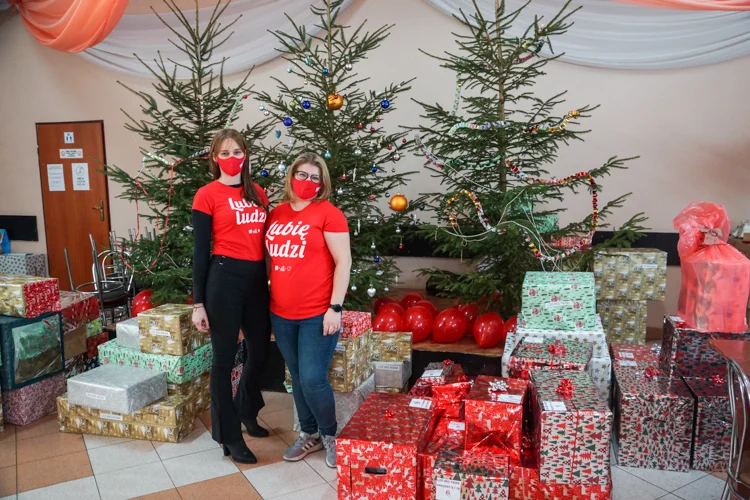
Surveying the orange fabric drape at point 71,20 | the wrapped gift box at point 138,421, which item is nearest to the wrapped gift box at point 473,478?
the wrapped gift box at point 138,421

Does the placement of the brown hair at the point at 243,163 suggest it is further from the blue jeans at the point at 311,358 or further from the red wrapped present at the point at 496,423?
the red wrapped present at the point at 496,423

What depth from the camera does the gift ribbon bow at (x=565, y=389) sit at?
2.23 metres

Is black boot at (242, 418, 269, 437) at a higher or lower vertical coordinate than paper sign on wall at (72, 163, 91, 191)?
lower

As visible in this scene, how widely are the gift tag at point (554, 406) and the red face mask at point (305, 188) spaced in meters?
1.23

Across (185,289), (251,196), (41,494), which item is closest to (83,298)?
(185,289)

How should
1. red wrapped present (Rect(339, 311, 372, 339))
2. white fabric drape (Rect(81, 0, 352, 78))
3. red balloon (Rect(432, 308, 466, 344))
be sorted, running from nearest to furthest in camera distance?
1. red wrapped present (Rect(339, 311, 372, 339))
2. red balloon (Rect(432, 308, 466, 344))
3. white fabric drape (Rect(81, 0, 352, 78))

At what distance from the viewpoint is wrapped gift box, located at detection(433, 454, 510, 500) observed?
6.67 ft

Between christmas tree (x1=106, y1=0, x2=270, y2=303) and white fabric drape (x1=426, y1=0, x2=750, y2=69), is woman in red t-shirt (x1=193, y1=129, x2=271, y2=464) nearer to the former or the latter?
christmas tree (x1=106, y1=0, x2=270, y2=303)

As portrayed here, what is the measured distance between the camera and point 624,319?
11.7 ft

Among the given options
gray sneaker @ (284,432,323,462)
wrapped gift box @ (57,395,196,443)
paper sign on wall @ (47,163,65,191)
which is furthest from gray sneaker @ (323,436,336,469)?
paper sign on wall @ (47,163,65,191)

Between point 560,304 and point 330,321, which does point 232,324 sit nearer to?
point 330,321

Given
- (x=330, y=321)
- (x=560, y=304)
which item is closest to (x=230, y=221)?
(x=330, y=321)

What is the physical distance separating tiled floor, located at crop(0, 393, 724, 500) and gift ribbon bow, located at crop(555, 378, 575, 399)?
488 mm

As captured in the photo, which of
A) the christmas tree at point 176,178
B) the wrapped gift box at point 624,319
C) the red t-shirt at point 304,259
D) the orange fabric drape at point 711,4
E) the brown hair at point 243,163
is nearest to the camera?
the red t-shirt at point 304,259
